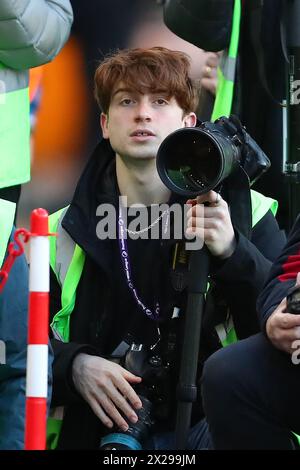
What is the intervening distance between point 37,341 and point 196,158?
107 centimetres

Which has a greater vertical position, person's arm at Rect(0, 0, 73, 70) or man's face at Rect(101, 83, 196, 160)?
person's arm at Rect(0, 0, 73, 70)

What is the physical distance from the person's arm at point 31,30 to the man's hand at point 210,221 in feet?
3.21

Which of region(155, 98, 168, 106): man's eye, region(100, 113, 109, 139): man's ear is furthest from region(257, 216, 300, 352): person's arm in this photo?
region(100, 113, 109, 139): man's ear

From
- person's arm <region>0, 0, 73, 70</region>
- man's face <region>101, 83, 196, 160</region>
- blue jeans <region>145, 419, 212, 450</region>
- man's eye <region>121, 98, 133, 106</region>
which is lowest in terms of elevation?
blue jeans <region>145, 419, 212, 450</region>

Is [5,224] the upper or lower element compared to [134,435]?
upper

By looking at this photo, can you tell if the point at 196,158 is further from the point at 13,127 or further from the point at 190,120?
the point at 13,127

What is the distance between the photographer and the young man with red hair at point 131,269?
372 centimetres

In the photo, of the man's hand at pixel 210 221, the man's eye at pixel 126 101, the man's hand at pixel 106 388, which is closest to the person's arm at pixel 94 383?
the man's hand at pixel 106 388

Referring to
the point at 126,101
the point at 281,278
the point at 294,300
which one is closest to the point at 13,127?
the point at 126,101

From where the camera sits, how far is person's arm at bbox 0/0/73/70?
4.13 m

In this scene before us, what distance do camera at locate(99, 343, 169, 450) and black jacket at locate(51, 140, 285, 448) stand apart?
12cm

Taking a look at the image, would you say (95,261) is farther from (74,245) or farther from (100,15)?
(100,15)

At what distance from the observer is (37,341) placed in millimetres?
2682

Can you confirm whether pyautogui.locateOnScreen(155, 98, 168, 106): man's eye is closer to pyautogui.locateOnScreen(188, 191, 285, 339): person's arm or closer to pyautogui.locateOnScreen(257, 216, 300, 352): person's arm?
pyautogui.locateOnScreen(188, 191, 285, 339): person's arm
